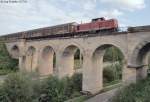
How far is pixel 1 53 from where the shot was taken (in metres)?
42.0

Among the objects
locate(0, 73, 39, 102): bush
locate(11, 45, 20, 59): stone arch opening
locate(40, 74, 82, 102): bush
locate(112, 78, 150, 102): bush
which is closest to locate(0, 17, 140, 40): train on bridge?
locate(40, 74, 82, 102): bush

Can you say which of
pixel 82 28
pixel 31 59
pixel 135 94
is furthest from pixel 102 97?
pixel 31 59

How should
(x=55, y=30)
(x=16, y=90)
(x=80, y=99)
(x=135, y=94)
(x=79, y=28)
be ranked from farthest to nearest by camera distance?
(x=55, y=30) → (x=79, y=28) → (x=80, y=99) → (x=16, y=90) → (x=135, y=94)

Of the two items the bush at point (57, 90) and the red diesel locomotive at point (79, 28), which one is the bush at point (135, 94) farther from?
the bush at point (57, 90)

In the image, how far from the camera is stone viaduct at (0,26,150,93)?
19.7m

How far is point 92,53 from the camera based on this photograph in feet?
77.6

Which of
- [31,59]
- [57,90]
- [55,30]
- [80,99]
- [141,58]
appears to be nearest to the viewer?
[141,58]

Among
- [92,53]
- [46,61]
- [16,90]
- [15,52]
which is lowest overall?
[16,90]

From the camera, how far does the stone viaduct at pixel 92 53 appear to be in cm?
1969

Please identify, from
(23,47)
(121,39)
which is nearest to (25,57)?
(23,47)

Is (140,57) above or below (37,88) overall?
above

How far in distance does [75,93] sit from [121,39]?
27.1 ft


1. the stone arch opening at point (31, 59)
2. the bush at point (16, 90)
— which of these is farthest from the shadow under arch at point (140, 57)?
the stone arch opening at point (31, 59)

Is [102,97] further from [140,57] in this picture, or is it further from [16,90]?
[16,90]
